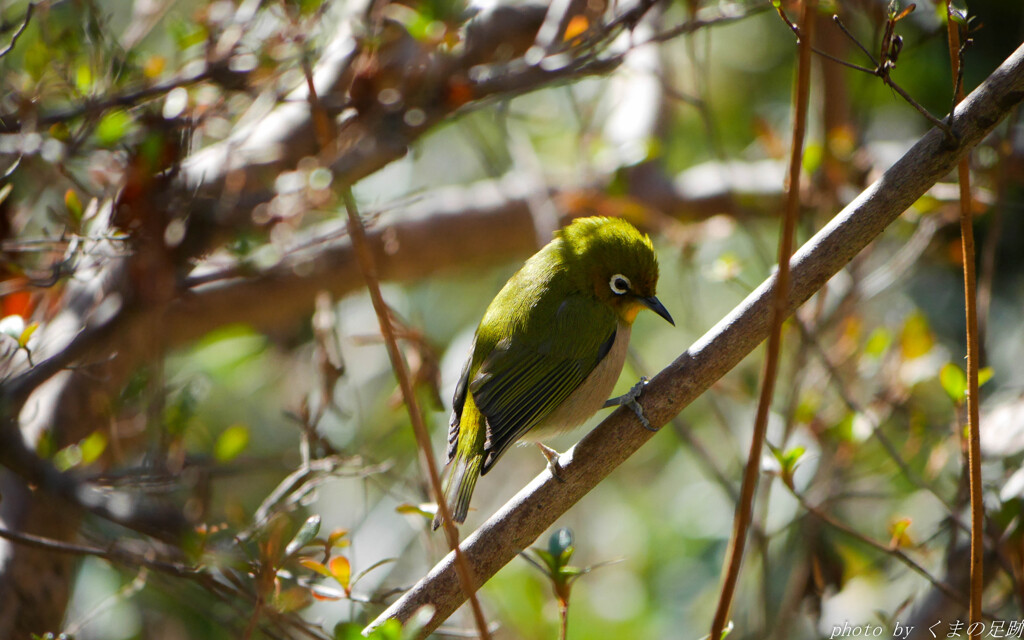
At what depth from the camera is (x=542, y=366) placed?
302 centimetres

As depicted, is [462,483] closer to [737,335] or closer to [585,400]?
[585,400]

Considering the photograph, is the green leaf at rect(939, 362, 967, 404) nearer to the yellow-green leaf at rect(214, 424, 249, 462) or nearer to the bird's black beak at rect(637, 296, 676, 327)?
the bird's black beak at rect(637, 296, 676, 327)

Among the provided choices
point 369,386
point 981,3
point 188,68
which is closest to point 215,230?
point 188,68

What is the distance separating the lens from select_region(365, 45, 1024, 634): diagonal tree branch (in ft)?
5.69

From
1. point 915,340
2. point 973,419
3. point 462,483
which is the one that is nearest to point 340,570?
point 462,483

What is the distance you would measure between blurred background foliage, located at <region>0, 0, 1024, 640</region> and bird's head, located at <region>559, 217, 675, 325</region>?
16.1 inches

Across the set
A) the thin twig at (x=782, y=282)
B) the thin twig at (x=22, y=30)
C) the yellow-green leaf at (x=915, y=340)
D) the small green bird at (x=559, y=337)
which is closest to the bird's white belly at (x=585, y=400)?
the small green bird at (x=559, y=337)

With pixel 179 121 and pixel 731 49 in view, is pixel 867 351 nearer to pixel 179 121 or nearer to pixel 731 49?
pixel 179 121

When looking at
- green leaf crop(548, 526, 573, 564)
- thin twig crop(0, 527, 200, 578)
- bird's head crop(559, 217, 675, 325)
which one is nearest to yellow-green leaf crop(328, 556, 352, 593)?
thin twig crop(0, 527, 200, 578)

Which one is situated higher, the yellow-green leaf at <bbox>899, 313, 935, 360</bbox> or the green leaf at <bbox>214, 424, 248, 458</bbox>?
the green leaf at <bbox>214, 424, 248, 458</bbox>

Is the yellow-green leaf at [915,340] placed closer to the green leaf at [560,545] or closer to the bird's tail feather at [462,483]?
the bird's tail feather at [462,483]

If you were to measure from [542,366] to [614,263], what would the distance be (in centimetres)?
47

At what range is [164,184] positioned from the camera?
2.64m

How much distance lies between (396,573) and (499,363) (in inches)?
87.0
